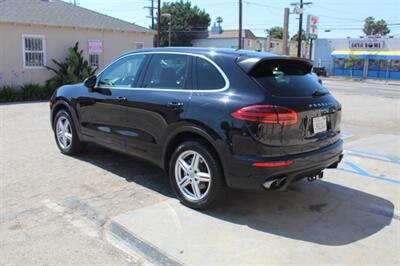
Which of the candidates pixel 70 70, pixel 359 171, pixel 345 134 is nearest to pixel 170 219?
pixel 359 171

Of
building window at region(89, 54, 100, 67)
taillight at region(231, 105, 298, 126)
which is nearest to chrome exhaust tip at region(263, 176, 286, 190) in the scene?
taillight at region(231, 105, 298, 126)

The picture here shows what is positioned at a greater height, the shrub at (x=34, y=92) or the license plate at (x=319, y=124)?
the license plate at (x=319, y=124)

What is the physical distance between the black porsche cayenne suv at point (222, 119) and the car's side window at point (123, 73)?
0.8 inches

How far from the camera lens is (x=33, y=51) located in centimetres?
1709

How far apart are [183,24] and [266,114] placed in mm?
Result: 70585

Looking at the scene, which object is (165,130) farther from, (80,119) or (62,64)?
(62,64)

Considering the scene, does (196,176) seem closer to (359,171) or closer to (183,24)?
(359,171)

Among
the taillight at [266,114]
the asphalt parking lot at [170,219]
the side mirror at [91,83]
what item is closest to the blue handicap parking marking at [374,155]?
the asphalt parking lot at [170,219]

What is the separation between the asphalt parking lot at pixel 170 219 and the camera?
3.58 m

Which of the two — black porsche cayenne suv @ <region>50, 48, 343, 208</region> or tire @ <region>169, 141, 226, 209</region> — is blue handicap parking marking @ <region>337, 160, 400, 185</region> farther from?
tire @ <region>169, 141, 226, 209</region>

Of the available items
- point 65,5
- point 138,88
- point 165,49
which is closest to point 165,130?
point 138,88

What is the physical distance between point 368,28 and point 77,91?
10645cm

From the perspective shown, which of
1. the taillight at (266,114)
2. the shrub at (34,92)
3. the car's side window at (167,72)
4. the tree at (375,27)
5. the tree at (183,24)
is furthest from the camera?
the tree at (375,27)

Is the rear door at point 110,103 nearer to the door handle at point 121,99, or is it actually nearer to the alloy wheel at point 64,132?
the door handle at point 121,99
